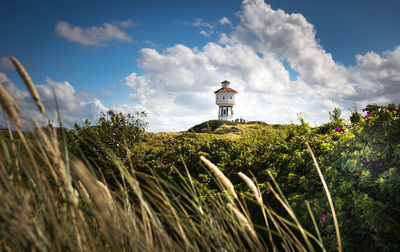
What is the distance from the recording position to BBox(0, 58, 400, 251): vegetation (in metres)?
1.20

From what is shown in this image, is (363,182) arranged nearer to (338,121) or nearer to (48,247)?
(338,121)

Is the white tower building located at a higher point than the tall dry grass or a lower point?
higher

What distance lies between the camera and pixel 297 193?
306 centimetres

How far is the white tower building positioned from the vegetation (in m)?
40.2

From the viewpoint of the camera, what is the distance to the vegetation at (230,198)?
120cm

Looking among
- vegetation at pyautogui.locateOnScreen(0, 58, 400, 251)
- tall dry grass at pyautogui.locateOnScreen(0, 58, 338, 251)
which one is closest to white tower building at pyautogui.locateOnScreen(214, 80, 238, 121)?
vegetation at pyautogui.locateOnScreen(0, 58, 400, 251)

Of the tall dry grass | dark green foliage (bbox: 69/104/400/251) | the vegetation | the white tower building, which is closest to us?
the tall dry grass

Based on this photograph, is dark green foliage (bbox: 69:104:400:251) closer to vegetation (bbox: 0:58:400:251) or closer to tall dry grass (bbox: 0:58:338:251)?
vegetation (bbox: 0:58:400:251)

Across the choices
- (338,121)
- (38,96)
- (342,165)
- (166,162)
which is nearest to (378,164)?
(342,165)

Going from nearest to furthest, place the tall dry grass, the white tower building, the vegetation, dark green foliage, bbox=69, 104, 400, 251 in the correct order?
the tall dry grass < the vegetation < dark green foliage, bbox=69, 104, 400, 251 < the white tower building

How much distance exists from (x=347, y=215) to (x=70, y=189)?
8.66ft

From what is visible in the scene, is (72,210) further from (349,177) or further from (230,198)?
(349,177)

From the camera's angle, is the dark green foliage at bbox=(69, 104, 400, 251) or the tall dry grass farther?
the dark green foliage at bbox=(69, 104, 400, 251)

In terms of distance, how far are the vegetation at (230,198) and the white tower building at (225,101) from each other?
1583 inches
